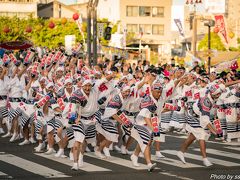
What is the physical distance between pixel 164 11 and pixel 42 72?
275ft

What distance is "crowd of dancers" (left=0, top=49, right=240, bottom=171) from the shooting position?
1395 cm

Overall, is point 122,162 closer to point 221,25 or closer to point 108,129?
point 108,129

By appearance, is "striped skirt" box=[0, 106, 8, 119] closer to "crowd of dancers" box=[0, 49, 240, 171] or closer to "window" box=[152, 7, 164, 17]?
"crowd of dancers" box=[0, 49, 240, 171]

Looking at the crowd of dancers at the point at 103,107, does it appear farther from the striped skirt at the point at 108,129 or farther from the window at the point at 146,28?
the window at the point at 146,28

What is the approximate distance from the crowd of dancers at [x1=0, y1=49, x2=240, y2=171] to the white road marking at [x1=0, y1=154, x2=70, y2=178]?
20.5 inches

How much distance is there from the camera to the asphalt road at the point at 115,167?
42.6 ft

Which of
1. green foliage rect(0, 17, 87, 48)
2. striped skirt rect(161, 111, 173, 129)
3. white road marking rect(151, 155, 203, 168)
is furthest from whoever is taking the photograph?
green foliage rect(0, 17, 87, 48)

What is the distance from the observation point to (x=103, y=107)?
16500 mm

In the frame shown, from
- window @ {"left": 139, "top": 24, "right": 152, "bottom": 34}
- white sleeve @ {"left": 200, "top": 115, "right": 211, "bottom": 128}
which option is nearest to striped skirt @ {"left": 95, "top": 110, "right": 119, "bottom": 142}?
white sleeve @ {"left": 200, "top": 115, "right": 211, "bottom": 128}

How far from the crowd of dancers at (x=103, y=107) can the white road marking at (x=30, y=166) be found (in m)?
0.52

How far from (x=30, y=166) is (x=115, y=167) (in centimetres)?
178

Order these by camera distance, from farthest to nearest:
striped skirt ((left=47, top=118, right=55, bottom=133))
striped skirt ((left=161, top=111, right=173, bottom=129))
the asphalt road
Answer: striped skirt ((left=161, top=111, right=173, bottom=129)) < striped skirt ((left=47, top=118, right=55, bottom=133)) < the asphalt road

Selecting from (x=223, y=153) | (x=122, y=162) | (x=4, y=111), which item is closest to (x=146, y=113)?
(x=122, y=162)

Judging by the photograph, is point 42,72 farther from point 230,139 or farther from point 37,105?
point 230,139
